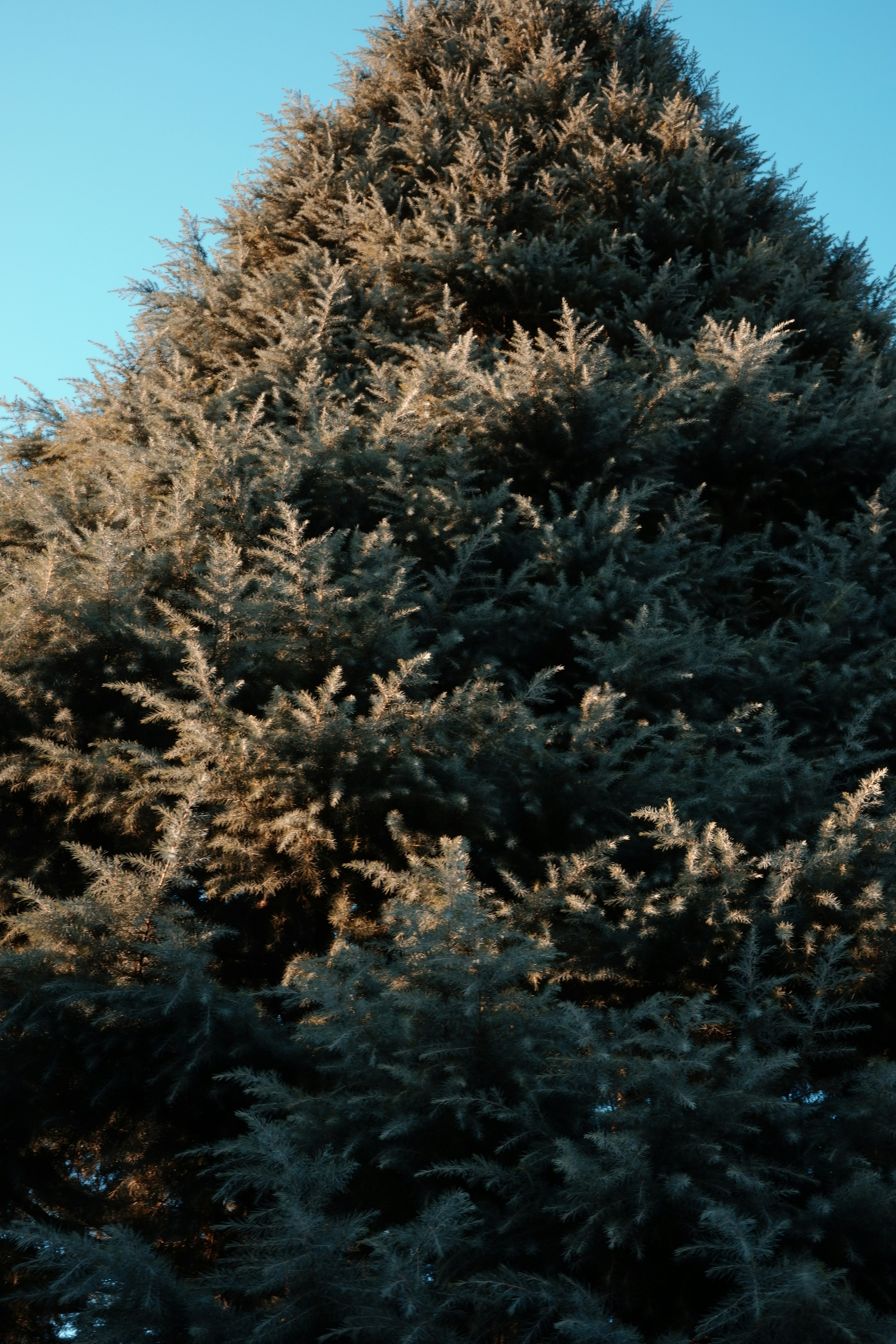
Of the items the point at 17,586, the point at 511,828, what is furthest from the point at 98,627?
the point at 511,828

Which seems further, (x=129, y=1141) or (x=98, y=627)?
(x=98, y=627)

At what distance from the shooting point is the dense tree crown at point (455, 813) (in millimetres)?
2537

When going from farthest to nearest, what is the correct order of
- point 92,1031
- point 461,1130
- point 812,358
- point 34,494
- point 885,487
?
1. point 812,358
2. point 885,487
3. point 34,494
4. point 92,1031
5. point 461,1130

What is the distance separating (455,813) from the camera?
12.5ft

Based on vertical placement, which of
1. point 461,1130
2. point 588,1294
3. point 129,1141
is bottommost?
point 129,1141

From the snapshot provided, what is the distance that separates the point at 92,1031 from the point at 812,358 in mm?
7069

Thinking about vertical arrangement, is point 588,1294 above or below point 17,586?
below

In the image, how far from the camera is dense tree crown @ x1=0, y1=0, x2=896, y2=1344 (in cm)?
254

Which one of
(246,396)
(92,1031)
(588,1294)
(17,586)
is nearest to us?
(588,1294)

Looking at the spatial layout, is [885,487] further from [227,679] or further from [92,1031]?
[92,1031]

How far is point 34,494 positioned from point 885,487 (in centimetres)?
544

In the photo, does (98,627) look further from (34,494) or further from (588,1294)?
(588,1294)

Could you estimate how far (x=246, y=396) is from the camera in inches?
253

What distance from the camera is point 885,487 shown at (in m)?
6.01
